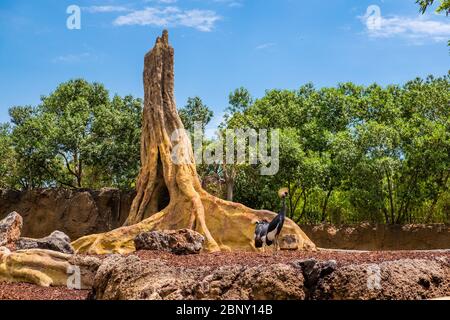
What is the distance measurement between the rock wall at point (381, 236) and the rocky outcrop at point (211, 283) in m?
17.3

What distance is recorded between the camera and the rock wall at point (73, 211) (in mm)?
25891

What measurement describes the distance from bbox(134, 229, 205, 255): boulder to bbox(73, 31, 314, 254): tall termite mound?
260cm

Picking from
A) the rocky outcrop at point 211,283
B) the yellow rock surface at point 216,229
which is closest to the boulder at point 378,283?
the rocky outcrop at point 211,283

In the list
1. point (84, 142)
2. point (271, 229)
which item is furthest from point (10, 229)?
point (84, 142)

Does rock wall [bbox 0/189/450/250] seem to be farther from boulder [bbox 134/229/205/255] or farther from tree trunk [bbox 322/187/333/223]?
boulder [bbox 134/229/205/255]

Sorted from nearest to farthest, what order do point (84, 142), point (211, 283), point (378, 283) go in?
point (211, 283) → point (378, 283) → point (84, 142)

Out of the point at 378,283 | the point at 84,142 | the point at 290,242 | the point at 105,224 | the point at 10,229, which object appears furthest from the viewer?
the point at 84,142

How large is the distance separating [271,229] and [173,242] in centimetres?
249

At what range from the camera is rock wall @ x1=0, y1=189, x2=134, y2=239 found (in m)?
25.9

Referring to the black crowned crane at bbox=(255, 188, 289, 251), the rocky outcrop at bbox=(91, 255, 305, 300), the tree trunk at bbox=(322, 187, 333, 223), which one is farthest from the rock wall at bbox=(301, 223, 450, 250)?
the rocky outcrop at bbox=(91, 255, 305, 300)

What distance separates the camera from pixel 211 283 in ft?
23.7

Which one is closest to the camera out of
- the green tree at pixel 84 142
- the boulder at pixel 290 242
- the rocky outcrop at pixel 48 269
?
the rocky outcrop at pixel 48 269

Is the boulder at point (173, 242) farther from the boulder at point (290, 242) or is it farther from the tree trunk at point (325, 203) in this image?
the tree trunk at point (325, 203)

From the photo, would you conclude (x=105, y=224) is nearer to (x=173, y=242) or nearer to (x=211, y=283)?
(x=173, y=242)
